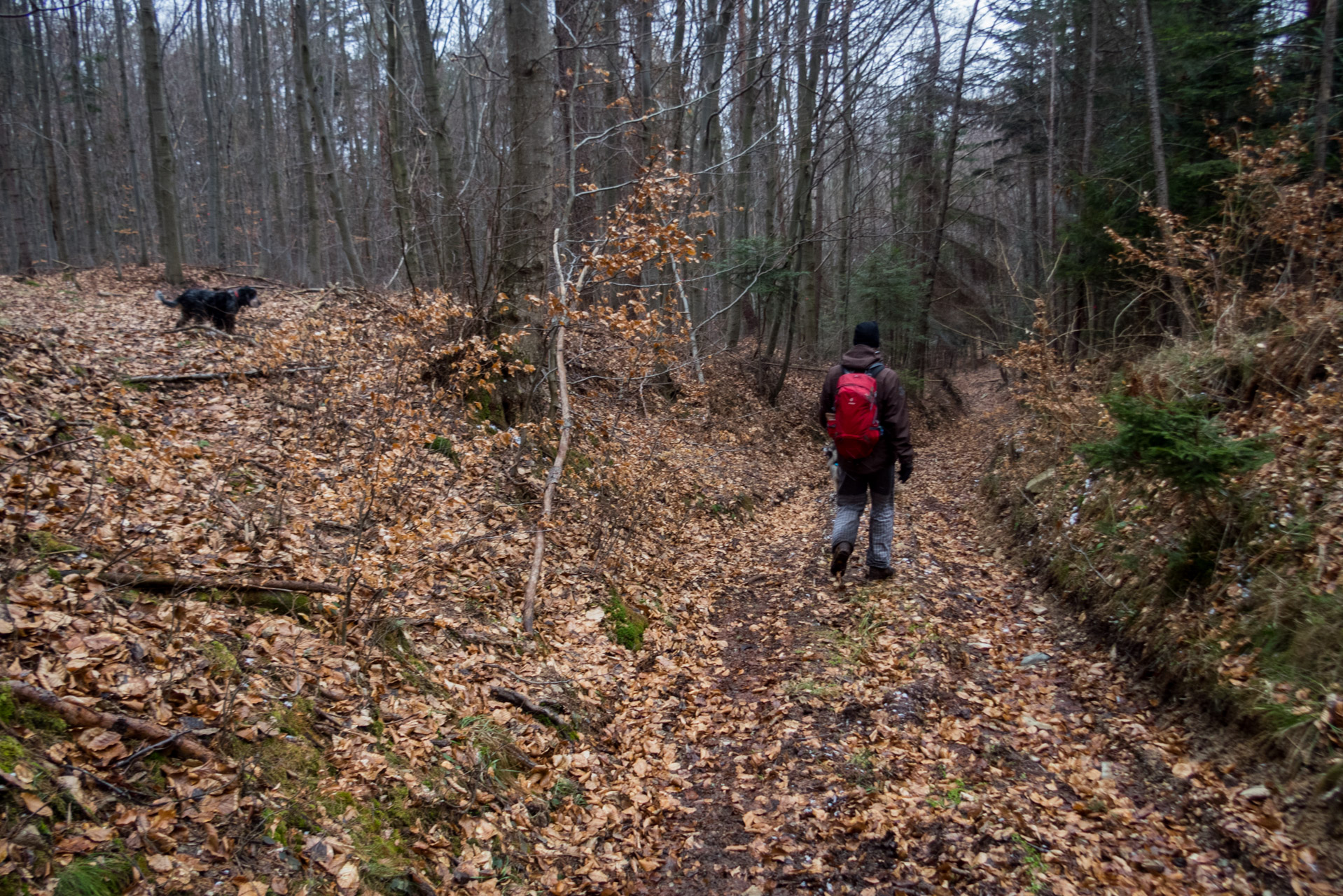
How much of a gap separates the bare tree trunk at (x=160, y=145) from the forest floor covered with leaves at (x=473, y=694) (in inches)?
363

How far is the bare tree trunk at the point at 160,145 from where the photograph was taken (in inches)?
551

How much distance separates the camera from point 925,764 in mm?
4102

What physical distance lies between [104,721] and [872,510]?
18.5ft

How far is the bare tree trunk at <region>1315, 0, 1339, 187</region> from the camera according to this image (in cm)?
785

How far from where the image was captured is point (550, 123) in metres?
8.05

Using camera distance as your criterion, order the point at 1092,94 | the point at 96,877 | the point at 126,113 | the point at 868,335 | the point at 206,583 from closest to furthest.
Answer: the point at 96,877 < the point at 206,583 < the point at 868,335 < the point at 1092,94 < the point at 126,113

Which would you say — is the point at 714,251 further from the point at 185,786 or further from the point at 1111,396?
the point at 185,786

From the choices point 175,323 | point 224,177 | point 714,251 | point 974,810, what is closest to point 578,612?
point 974,810

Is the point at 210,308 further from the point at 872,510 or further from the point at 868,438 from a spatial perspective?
the point at 872,510

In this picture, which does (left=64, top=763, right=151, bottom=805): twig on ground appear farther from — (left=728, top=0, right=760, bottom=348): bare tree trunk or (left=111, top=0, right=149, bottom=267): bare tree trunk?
(left=111, top=0, right=149, bottom=267): bare tree trunk

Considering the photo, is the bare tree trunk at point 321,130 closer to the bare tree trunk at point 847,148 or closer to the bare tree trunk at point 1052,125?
the bare tree trunk at point 847,148

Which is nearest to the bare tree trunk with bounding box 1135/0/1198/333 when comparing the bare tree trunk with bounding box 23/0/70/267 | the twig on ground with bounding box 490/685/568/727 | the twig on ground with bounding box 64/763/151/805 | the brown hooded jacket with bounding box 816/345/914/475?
the brown hooded jacket with bounding box 816/345/914/475

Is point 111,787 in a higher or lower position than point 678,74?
lower

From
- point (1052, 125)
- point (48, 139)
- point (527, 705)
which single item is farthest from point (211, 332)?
point (1052, 125)
